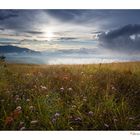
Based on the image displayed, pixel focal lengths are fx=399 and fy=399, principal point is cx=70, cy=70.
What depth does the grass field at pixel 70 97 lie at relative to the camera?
291cm

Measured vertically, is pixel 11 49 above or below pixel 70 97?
above

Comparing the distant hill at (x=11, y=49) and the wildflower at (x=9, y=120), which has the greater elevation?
the distant hill at (x=11, y=49)

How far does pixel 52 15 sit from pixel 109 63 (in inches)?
22.3

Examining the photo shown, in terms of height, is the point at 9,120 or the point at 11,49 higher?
the point at 11,49

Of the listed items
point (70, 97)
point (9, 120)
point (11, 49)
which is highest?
point (11, 49)

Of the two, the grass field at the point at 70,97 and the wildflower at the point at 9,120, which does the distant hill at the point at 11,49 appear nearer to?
the grass field at the point at 70,97

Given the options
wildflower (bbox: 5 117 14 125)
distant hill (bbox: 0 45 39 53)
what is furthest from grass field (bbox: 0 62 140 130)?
distant hill (bbox: 0 45 39 53)

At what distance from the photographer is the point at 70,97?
9.85 feet

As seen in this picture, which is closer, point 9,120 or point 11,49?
point 9,120

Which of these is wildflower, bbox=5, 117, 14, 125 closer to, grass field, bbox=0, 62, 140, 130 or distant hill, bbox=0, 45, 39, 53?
grass field, bbox=0, 62, 140, 130

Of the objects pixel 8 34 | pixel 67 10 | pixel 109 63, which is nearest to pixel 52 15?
pixel 67 10

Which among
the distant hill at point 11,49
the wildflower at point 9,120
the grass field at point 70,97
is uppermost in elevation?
the distant hill at point 11,49

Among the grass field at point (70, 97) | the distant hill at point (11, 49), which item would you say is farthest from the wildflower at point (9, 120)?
the distant hill at point (11, 49)
